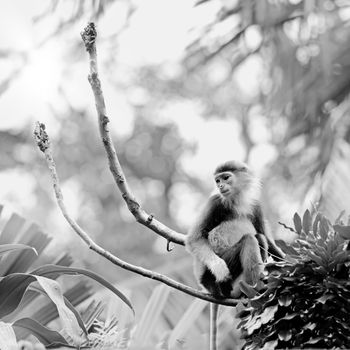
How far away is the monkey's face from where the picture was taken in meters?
A: 4.85

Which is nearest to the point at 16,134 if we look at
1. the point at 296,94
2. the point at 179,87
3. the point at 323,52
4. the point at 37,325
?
the point at 179,87

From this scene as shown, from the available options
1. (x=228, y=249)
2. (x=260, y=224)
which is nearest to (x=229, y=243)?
(x=228, y=249)

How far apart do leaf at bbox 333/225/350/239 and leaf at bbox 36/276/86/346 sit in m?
1.10

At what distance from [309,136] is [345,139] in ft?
1.58

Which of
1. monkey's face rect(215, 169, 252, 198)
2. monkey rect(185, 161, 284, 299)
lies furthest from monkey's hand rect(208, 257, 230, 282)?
monkey's face rect(215, 169, 252, 198)

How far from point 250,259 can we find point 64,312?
133cm

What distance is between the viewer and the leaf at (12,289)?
3.36 m

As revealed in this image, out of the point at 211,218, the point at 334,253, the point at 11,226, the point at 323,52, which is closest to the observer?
the point at 334,253

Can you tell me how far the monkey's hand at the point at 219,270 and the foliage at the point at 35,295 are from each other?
0.68 meters

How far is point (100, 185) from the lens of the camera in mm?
15938

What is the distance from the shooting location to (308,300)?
302cm

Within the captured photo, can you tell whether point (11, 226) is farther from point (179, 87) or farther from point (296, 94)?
point (179, 87)

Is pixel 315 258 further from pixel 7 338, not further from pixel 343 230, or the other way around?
pixel 7 338

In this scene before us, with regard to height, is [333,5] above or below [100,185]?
above
